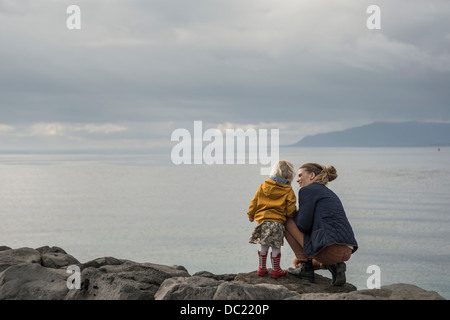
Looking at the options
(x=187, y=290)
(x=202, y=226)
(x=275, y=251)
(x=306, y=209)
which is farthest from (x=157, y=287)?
(x=202, y=226)

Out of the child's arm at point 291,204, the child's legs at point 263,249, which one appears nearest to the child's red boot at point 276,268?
the child's legs at point 263,249

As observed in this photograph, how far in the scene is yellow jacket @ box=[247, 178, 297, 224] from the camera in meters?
5.48

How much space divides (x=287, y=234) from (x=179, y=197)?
20335 millimetres

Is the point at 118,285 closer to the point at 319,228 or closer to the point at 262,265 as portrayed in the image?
the point at 262,265

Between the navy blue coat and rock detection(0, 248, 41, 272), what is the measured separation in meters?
3.61

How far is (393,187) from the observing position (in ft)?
101

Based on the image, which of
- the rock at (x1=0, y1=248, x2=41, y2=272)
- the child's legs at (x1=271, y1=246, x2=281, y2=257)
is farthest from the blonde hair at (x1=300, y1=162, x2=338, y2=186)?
the rock at (x1=0, y1=248, x2=41, y2=272)

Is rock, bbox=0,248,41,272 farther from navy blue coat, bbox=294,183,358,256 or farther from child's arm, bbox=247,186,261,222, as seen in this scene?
navy blue coat, bbox=294,183,358,256

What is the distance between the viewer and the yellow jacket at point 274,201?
548 cm

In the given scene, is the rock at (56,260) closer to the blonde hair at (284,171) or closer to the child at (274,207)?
the child at (274,207)
